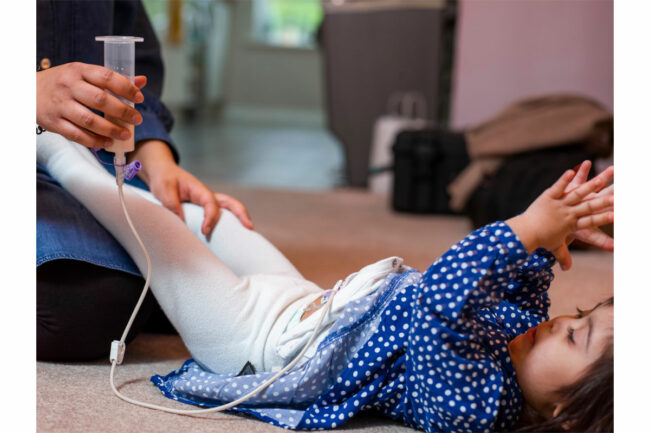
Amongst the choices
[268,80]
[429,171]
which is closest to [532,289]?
[429,171]

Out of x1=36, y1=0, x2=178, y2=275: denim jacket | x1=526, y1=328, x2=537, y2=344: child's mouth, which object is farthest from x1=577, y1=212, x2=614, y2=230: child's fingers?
x1=36, y1=0, x2=178, y2=275: denim jacket

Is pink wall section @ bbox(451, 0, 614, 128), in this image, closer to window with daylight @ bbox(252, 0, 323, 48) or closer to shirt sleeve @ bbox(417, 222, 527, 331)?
shirt sleeve @ bbox(417, 222, 527, 331)

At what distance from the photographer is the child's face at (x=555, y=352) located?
0.68 m

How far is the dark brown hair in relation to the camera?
0.65m

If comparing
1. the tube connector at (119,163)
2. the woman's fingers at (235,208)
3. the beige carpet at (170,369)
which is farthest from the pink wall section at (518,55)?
the tube connector at (119,163)

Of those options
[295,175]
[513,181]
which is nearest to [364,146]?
[295,175]

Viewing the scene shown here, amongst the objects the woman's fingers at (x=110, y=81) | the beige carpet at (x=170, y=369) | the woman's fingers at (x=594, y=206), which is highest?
the woman's fingers at (x=110, y=81)

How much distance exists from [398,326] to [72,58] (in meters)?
0.45

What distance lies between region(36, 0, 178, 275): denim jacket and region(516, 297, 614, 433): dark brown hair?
495 millimetres

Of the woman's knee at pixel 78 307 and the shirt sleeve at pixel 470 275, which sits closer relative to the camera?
the shirt sleeve at pixel 470 275

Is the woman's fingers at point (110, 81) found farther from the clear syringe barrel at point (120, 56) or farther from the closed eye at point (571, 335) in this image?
the closed eye at point (571, 335)

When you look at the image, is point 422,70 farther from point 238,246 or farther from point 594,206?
point 594,206

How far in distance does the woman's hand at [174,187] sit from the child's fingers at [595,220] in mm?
466
